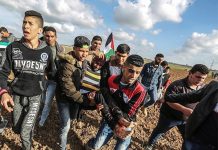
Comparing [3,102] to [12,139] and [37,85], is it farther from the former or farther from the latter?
[12,139]

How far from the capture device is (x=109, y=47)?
7938 mm

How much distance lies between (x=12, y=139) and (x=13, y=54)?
2.25 metres

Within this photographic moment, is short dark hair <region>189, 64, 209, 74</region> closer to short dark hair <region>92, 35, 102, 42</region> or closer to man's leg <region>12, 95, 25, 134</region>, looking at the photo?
short dark hair <region>92, 35, 102, 42</region>

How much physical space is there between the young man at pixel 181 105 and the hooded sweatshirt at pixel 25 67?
2072 millimetres

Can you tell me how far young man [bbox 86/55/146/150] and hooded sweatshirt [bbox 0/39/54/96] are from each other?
1.03m

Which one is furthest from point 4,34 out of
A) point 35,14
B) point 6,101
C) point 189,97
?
point 189,97

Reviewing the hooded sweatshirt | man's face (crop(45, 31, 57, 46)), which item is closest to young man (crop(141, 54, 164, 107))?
man's face (crop(45, 31, 57, 46))

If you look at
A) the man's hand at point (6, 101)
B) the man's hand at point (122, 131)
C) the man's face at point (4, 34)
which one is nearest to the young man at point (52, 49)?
the man's hand at point (6, 101)

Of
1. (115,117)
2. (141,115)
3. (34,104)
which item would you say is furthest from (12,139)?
(141,115)

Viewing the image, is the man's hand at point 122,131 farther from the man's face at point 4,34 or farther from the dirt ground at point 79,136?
the man's face at point 4,34

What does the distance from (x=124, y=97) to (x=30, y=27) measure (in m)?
1.75

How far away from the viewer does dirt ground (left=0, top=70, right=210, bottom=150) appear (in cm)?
570

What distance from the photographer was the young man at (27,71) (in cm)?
420

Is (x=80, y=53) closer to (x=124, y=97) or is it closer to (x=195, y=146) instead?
(x=124, y=97)
